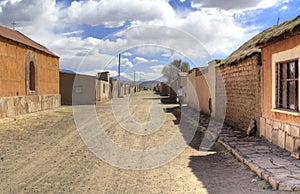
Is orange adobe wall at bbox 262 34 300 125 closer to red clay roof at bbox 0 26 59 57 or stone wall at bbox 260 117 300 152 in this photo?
stone wall at bbox 260 117 300 152

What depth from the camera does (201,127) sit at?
13.0 m

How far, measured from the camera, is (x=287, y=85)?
8031 millimetres

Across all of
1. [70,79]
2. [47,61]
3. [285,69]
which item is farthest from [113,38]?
[70,79]

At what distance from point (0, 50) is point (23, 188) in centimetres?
1292

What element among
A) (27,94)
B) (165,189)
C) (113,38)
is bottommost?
(165,189)

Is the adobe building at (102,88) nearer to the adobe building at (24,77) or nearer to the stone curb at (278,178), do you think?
the adobe building at (24,77)

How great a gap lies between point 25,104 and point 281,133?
16.0 meters

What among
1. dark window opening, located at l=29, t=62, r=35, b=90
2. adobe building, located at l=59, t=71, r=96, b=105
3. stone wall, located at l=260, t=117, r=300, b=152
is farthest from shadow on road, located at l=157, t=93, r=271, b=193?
adobe building, located at l=59, t=71, r=96, b=105

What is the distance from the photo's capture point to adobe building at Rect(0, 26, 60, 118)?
54.7ft

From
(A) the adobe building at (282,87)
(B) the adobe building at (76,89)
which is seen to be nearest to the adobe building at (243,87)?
(A) the adobe building at (282,87)

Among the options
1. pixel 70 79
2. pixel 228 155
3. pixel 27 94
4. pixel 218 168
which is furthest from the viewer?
pixel 70 79

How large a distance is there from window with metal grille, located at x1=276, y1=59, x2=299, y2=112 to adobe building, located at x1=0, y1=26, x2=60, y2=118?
43.8 ft

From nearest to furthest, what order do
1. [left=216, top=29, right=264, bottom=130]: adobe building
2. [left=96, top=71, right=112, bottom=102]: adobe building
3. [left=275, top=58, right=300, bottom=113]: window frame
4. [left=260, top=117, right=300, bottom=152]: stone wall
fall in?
[left=260, top=117, right=300, bottom=152]: stone wall, [left=275, top=58, right=300, bottom=113]: window frame, [left=216, top=29, right=264, bottom=130]: adobe building, [left=96, top=71, right=112, bottom=102]: adobe building

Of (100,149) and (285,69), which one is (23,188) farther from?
(285,69)
